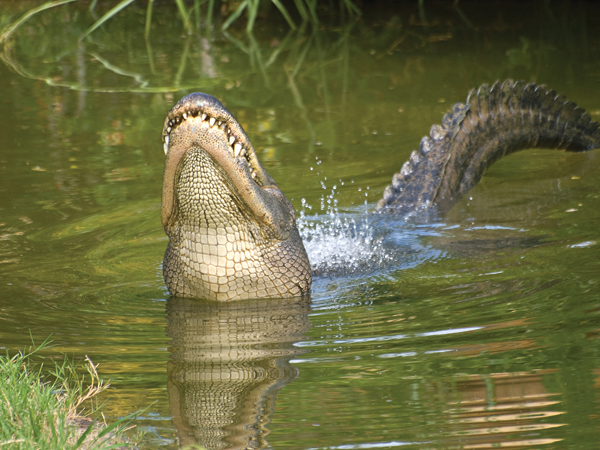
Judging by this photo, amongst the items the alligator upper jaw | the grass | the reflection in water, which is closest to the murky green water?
the reflection in water

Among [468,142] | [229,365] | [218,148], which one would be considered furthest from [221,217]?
[468,142]

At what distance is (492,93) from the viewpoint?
5.55m

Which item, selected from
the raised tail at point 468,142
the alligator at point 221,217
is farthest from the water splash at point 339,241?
the alligator at point 221,217

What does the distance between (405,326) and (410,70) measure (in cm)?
643

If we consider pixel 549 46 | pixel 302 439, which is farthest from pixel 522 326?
pixel 549 46

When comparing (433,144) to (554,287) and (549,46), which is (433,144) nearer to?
(554,287)

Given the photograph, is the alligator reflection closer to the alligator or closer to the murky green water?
the murky green water

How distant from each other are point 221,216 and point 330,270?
1.01 m

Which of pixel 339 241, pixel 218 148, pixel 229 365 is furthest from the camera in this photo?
pixel 339 241

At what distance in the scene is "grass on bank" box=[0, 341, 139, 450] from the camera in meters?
2.26

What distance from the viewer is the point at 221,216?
12.1ft

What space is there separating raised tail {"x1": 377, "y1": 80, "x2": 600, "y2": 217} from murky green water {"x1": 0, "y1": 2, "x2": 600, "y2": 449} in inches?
9.0

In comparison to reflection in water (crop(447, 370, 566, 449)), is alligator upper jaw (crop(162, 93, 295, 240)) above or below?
above

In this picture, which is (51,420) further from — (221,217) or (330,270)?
(330,270)
